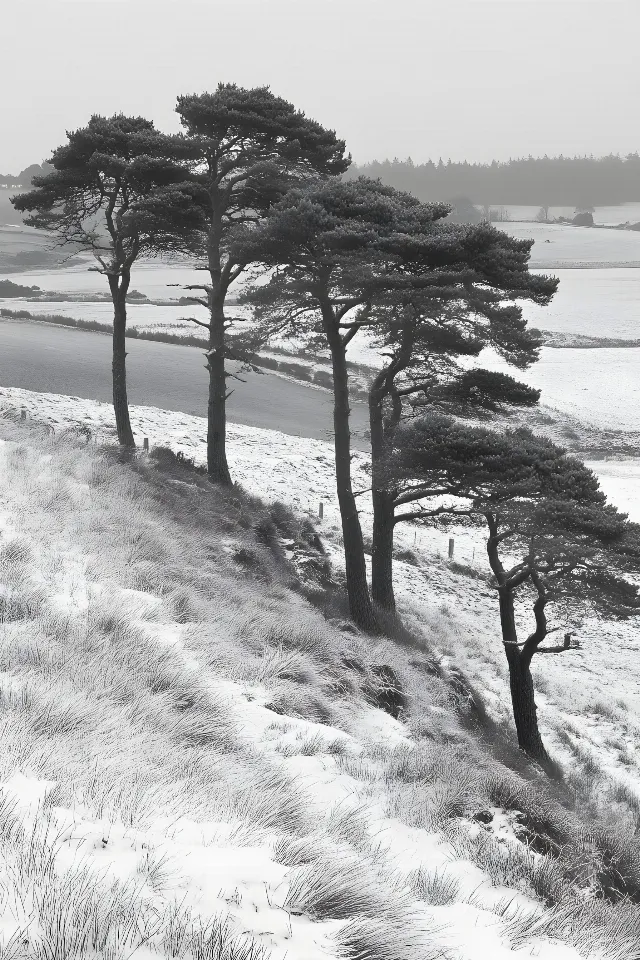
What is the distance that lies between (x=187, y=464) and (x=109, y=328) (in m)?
30.8

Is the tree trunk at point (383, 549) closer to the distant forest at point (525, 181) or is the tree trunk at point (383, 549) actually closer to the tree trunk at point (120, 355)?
the tree trunk at point (120, 355)

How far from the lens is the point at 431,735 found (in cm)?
852

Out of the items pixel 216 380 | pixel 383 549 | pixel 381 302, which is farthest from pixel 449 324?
pixel 216 380

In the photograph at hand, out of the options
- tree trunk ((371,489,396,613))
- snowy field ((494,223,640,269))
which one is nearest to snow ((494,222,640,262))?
snowy field ((494,223,640,269))

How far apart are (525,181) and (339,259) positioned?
576 feet

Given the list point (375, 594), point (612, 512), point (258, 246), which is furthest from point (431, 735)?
point (258, 246)

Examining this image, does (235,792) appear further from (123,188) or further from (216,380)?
(123,188)

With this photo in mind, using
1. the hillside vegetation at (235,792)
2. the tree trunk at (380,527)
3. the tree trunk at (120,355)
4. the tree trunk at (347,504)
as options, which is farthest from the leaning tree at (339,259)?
the tree trunk at (120,355)

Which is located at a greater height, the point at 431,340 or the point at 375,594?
the point at 431,340

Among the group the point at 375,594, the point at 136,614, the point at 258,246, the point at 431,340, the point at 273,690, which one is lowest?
the point at 375,594

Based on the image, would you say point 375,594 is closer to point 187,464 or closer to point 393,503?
point 393,503

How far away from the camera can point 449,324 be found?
46.8 ft

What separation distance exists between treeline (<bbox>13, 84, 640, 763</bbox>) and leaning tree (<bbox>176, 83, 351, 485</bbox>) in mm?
45

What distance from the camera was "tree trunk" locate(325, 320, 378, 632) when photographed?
13984 mm
